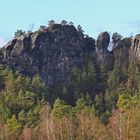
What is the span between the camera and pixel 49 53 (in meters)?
122

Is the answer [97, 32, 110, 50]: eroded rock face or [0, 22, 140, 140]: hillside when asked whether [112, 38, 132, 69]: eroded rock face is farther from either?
[97, 32, 110, 50]: eroded rock face

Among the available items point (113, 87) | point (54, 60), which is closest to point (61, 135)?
point (113, 87)

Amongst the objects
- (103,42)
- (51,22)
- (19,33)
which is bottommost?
(103,42)

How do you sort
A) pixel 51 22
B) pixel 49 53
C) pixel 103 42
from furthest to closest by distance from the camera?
1. pixel 51 22
2. pixel 103 42
3. pixel 49 53

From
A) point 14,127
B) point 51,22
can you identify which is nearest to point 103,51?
point 51,22

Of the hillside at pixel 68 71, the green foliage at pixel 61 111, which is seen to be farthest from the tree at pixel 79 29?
the green foliage at pixel 61 111

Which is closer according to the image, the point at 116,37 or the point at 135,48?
the point at 135,48

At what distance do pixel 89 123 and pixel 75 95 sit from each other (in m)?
44.2

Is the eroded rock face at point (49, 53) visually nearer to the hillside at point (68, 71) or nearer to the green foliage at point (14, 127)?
the hillside at point (68, 71)

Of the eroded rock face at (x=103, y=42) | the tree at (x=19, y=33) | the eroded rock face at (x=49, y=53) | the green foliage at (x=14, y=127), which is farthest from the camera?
the tree at (x=19, y=33)

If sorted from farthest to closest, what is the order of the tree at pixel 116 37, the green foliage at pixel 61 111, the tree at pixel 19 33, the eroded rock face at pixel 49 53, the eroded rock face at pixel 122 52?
the tree at pixel 116 37
the tree at pixel 19 33
the eroded rock face at pixel 122 52
the eroded rock face at pixel 49 53
the green foliage at pixel 61 111

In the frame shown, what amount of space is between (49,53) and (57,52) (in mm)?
1638

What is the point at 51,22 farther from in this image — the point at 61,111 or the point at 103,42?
the point at 61,111

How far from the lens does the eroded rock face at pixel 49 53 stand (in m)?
119
